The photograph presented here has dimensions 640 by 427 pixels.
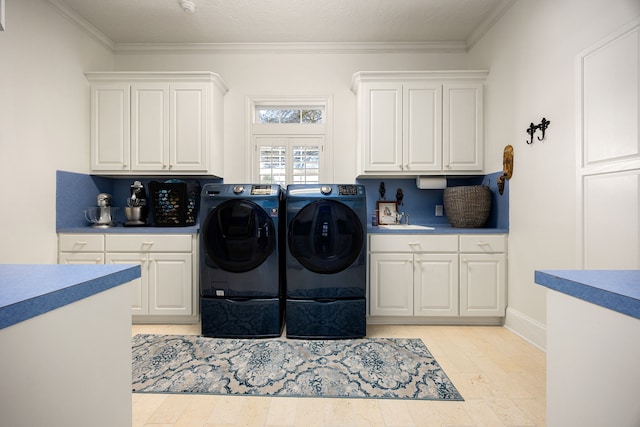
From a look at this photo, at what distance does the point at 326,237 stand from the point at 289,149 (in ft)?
4.14

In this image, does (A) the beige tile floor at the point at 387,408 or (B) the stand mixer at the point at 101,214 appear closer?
(A) the beige tile floor at the point at 387,408

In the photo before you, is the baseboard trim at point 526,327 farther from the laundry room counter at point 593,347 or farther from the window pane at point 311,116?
the window pane at point 311,116

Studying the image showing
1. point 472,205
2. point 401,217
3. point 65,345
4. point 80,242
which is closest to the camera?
point 65,345

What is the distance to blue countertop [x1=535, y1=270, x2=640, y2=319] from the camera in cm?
62

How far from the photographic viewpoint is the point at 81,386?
0.70 m

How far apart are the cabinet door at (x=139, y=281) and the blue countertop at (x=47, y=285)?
180cm

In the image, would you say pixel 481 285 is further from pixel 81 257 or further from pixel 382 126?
pixel 81 257

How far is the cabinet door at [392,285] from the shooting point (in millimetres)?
2512

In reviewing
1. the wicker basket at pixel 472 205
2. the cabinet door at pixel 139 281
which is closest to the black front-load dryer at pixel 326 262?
the wicker basket at pixel 472 205

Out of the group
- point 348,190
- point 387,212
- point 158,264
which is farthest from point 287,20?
point 158,264

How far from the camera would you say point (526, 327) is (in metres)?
2.25

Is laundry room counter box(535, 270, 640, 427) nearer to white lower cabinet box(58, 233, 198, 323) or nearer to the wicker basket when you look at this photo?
the wicker basket

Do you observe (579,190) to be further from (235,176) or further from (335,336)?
(235,176)

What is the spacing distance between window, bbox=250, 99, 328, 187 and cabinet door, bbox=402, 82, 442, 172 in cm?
83
